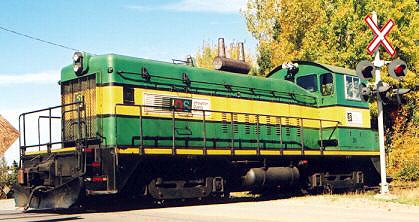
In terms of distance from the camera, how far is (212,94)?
521 inches

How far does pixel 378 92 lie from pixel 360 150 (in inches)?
167

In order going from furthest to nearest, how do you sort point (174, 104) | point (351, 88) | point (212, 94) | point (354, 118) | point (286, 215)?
point (354, 118), point (351, 88), point (212, 94), point (174, 104), point (286, 215)

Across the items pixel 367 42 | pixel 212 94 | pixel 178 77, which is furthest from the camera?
pixel 367 42

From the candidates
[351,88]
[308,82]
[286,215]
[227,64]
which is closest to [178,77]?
[227,64]

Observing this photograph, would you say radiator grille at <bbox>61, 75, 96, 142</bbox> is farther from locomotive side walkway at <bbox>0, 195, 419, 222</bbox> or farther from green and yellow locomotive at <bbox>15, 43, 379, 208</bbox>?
locomotive side walkway at <bbox>0, 195, 419, 222</bbox>

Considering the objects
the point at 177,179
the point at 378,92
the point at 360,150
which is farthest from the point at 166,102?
the point at 360,150

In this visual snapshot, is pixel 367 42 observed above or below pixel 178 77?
above

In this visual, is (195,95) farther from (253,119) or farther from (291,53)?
(291,53)

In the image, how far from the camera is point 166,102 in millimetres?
12109

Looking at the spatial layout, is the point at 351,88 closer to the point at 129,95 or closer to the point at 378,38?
the point at 378,38

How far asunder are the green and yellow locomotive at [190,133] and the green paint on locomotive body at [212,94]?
30 mm

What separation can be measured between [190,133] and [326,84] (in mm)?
5467

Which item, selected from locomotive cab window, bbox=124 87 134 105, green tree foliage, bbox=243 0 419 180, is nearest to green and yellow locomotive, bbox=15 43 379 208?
locomotive cab window, bbox=124 87 134 105

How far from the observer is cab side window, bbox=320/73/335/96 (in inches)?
607
